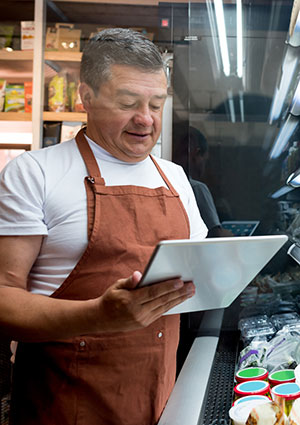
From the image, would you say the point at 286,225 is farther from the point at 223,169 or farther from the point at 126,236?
the point at 126,236

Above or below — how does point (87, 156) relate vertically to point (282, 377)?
above

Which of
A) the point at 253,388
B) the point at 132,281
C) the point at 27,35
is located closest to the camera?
the point at 132,281

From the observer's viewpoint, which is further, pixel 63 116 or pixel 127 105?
pixel 63 116

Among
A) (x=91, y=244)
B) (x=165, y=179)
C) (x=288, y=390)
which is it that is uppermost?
(x=165, y=179)

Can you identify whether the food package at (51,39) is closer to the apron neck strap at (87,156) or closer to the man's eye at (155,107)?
the apron neck strap at (87,156)

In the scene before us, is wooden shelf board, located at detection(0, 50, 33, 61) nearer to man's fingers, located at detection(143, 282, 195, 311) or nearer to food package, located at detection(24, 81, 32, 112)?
food package, located at detection(24, 81, 32, 112)

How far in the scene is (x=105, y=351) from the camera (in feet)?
3.78

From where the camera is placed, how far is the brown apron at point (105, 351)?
1110mm

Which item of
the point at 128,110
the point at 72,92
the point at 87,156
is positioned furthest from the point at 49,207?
the point at 72,92

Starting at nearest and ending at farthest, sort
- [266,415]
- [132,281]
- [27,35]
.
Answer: [132,281]
[266,415]
[27,35]

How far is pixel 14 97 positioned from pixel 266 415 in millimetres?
1137

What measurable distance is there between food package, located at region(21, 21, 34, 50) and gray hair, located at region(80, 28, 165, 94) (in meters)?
0.39

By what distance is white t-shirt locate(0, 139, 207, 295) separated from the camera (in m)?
1.08

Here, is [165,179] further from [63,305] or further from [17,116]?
[17,116]
